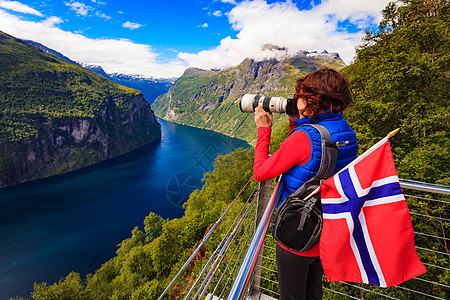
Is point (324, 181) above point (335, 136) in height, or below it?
below

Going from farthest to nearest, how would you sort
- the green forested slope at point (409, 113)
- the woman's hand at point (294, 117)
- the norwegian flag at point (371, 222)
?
the green forested slope at point (409, 113)
the woman's hand at point (294, 117)
the norwegian flag at point (371, 222)

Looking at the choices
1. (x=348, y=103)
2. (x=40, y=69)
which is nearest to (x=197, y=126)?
(x=40, y=69)

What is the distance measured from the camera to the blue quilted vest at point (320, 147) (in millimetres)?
1240

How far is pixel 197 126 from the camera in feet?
613

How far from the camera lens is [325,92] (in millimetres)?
1318

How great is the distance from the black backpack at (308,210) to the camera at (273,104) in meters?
0.52

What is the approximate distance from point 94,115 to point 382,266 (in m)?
121

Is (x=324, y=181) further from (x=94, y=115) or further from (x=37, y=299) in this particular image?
(x=94, y=115)

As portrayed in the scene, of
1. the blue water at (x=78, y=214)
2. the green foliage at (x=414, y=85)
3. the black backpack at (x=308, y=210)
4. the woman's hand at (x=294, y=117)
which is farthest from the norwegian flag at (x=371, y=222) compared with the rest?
the blue water at (x=78, y=214)

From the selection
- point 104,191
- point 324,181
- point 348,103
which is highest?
point 348,103

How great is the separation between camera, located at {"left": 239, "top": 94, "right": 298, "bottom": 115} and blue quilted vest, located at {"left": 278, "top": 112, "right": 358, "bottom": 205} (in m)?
0.36

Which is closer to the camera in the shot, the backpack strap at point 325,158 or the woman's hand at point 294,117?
the backpack strap at point 325,158

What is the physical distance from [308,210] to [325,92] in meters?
0.78

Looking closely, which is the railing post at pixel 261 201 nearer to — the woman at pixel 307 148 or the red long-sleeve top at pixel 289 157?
the woman at pixel 307 148
